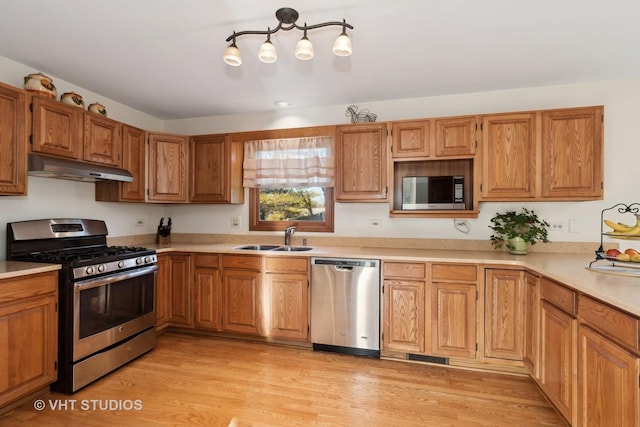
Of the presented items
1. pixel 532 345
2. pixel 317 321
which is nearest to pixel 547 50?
pixel 532 345

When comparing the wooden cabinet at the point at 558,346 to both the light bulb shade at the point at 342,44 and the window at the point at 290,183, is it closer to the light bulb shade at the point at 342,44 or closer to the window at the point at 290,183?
the light bulb shade at the point at 342,44

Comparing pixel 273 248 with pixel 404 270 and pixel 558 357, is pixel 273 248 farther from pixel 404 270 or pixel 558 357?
pixel 558 357

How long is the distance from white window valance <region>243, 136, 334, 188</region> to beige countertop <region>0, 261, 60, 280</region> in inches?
77.5

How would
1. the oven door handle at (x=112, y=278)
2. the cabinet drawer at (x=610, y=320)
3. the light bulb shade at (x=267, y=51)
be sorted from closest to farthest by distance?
the cabinet drawer at (x=610, y=320) < the light bulb shade at (x=267, y=51) < the oven door handle at (x=112, y=278)

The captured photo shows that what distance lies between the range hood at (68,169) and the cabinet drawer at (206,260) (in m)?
1.02

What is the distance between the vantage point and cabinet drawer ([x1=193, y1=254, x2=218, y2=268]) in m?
3.21

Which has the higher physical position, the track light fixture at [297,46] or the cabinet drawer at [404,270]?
the track light fixture at [297,46]

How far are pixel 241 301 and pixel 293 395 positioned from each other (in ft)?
3.75

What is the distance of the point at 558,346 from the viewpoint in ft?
6.37

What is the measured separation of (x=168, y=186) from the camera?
355cm

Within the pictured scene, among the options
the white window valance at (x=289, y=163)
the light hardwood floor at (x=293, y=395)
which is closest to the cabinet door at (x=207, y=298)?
the light hardwood floor at (x=293, y=395)

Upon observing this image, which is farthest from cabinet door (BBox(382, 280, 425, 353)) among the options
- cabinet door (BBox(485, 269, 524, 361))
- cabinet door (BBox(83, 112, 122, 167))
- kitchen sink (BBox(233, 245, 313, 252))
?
cabinet door (BBox(83, 112, 122, 167))

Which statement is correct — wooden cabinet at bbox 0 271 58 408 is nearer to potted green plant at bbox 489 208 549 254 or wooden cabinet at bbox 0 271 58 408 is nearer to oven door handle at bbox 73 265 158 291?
oven door handle at bbox 73 265 158 291

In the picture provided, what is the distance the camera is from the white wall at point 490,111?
2799mm
